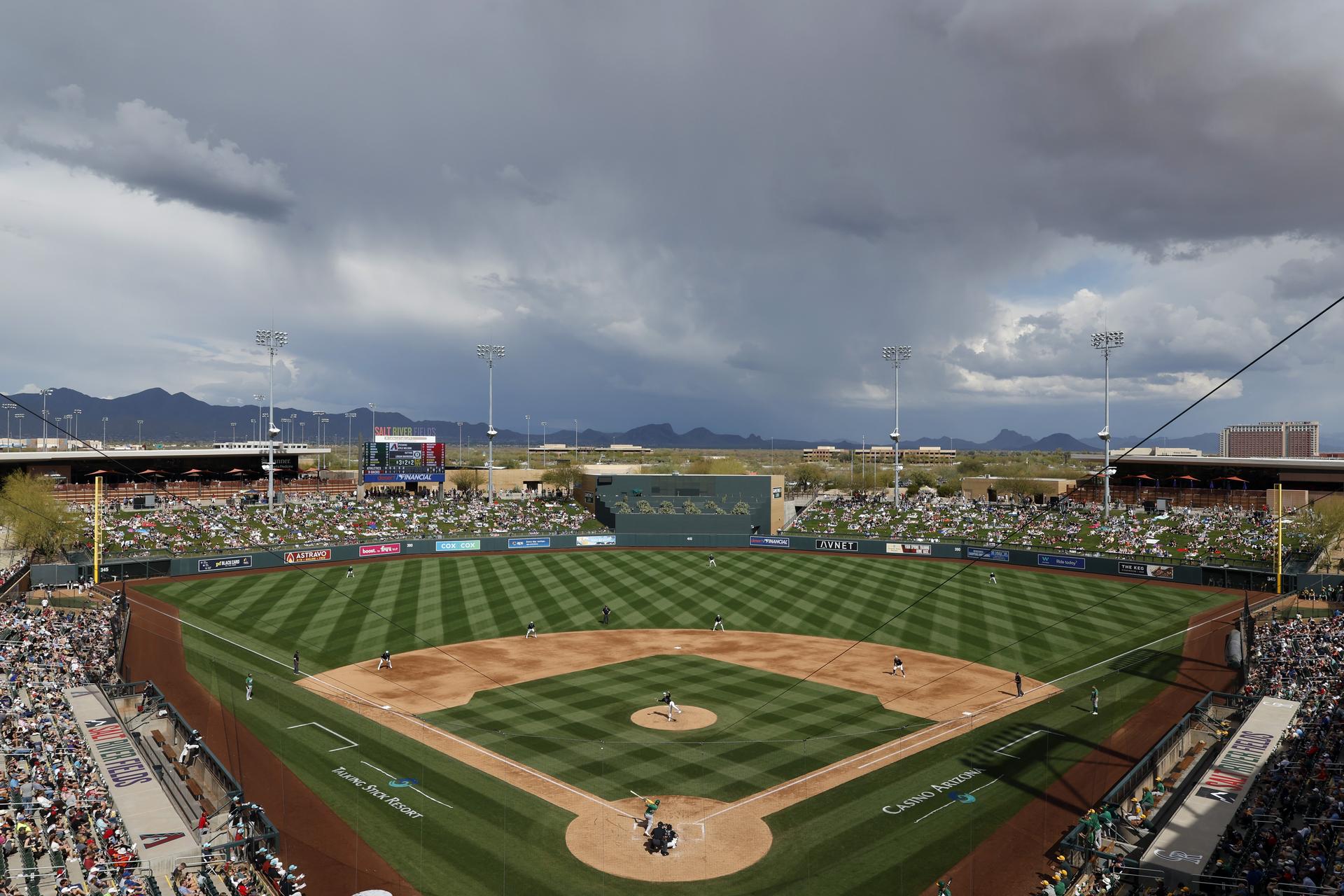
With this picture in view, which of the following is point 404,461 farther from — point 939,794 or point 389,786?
point 939,794

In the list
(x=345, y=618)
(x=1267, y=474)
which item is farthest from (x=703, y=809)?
(x=1267, y=474)

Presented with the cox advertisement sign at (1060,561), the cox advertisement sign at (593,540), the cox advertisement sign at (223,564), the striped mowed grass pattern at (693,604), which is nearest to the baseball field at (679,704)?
the striped mowed grass pattern at (693,604)

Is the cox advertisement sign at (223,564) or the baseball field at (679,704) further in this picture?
the cox advertisement sign at (223,564)

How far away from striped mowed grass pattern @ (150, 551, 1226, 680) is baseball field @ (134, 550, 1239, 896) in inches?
9.8

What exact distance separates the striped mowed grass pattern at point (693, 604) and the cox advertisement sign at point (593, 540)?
20.0 ft

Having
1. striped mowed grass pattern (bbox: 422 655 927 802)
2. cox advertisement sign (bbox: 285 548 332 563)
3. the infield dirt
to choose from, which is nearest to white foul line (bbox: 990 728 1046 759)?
the infield dirt

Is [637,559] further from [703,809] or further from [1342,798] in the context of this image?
[1342,798]

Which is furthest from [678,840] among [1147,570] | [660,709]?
[1147,570]

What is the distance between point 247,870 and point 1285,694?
32.4 metres

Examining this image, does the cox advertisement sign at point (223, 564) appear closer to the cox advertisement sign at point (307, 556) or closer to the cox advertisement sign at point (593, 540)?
the cox advertisement sign at point (307, 556)

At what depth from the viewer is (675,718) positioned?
28.8 m

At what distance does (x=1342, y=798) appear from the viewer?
60.6ft

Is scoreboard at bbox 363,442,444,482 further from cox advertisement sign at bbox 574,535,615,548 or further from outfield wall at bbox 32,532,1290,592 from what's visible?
cox advertisement sign at bbox 574,535,615,548

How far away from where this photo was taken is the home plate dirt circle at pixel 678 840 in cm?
1867
